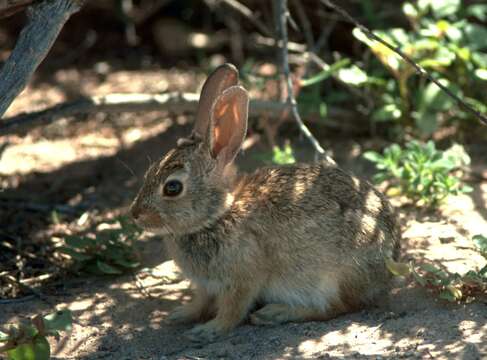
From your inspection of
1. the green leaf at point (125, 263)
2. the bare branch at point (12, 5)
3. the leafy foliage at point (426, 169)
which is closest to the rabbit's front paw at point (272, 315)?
the green leaf at point (125, 263)

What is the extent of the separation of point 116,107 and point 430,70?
2426 mm

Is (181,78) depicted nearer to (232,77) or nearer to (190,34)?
(190,34)

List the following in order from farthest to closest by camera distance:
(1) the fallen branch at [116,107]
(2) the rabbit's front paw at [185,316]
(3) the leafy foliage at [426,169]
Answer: (1) the fallen branch at [116,107]
(3) the leafy foliage at [426,169]
(2) the rabbit's front paw at [185,316]

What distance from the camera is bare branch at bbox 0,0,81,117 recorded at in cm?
444

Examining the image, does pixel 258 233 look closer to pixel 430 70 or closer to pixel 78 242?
pixel 78 242

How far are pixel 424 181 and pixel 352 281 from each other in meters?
1.10

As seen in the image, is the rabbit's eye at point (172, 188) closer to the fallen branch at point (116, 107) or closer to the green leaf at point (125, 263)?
the green leaf at point (125, 263)

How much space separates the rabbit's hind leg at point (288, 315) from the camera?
4.63 metres

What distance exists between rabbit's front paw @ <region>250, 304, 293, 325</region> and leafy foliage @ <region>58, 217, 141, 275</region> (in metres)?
0.96

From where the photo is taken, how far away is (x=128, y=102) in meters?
Result: 5.88

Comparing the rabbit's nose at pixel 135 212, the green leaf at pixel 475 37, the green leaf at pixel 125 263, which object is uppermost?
the green leaf at pixel 475 37

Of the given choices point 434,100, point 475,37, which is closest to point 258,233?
point 434,100

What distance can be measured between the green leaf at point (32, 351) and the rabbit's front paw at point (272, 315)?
1.28 meters

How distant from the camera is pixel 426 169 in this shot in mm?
5297
